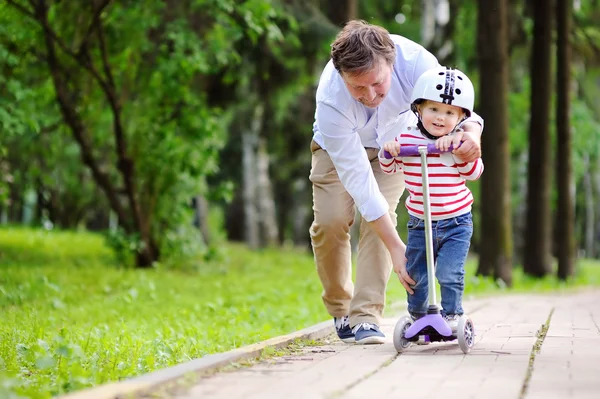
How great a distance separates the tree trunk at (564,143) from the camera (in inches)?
A: 746

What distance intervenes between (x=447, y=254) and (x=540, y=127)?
1313 cm

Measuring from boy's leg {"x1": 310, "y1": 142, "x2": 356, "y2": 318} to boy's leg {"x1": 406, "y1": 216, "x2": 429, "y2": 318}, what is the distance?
0.52m

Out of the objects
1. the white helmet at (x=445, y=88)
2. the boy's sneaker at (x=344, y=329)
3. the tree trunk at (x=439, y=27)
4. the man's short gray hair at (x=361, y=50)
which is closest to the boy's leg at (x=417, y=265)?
the boy's sneaker at (x=344, y=329)

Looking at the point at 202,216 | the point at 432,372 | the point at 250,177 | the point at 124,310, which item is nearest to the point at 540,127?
the point at 202,216

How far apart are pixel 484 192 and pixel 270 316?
709cm

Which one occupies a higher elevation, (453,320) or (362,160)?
(362,160)

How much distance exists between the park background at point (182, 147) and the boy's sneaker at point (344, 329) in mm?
801

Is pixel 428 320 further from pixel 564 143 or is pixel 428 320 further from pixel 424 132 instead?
pixel 564 143

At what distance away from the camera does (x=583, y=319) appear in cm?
789

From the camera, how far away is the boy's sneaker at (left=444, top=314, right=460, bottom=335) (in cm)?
566

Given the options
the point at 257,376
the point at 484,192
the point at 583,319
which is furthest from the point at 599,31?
the point at 257,376

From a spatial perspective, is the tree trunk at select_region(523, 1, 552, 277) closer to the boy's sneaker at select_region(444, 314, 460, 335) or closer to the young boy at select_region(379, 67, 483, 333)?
the young boy at select_region(379, 67, 483, 333)

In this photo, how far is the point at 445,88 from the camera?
554 cm

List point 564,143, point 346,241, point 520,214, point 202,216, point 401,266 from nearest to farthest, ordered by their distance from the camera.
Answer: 1. point 401,266
2. point 346,241
3. point 564,143
4. point 202,216
5. point 520,214
